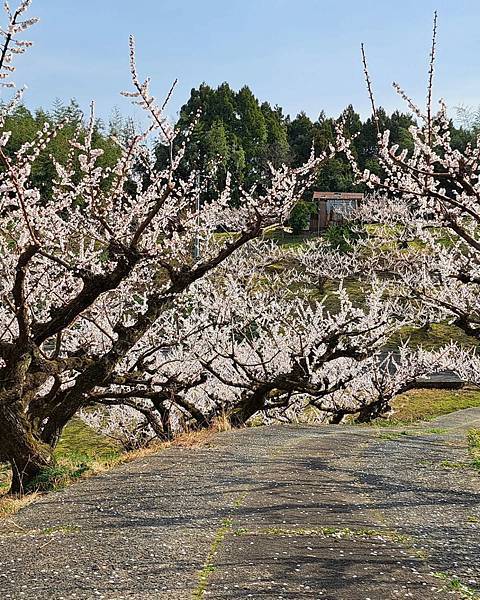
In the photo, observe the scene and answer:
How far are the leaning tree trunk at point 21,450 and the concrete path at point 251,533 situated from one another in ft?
2.23

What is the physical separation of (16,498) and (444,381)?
928 inches

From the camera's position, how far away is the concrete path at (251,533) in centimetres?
393

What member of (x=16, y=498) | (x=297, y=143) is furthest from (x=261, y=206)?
(x=297, y=143)

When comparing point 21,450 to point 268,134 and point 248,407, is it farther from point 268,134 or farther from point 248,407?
point 268,134

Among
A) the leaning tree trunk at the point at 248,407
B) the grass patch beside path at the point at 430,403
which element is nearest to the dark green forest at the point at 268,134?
the grass patch beside path at the point at 430,403

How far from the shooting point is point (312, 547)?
4.68m

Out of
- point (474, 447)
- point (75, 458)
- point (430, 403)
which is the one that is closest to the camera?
point (474, 447)

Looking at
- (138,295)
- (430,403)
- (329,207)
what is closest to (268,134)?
(329,207)

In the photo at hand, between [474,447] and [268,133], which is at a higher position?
[268,133]

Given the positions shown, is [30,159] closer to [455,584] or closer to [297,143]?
[455,584]

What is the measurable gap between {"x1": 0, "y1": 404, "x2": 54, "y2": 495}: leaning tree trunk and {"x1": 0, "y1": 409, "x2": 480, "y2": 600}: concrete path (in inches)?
26.8

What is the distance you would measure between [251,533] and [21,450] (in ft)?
11.5

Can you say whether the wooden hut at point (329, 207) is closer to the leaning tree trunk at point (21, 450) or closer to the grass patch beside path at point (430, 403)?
the grass patch beside path at point (430, 403)

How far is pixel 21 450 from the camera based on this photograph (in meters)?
7.30
